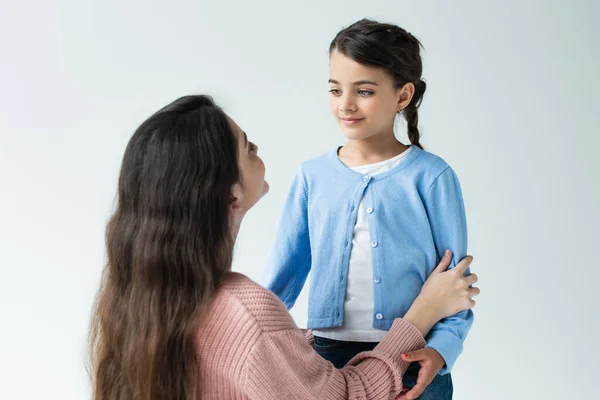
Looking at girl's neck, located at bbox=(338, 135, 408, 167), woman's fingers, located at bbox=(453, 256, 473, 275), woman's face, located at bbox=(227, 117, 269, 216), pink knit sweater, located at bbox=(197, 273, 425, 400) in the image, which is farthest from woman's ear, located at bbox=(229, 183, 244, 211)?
woman's fingers, located at bbox=(453, 256, 473, 275)

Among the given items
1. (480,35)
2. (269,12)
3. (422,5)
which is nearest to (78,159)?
(269,12)

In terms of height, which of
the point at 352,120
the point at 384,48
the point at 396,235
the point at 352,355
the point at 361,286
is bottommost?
the point at 352,355

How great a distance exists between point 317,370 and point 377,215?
37cm

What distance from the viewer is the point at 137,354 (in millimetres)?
1315

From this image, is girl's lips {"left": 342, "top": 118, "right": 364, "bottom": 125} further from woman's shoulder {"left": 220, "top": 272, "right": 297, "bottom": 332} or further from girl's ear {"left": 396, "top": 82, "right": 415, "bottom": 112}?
woman's shoulder {"left": 220, "top": 272, "right": 297, "bottom": 332}

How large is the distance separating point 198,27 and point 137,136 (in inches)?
58.0

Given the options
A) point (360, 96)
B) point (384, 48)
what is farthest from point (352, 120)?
point (384, 48)

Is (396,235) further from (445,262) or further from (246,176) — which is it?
(246,176)

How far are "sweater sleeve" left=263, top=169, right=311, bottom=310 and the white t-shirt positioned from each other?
0.16 metres

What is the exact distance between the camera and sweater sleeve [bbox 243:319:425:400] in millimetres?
1295

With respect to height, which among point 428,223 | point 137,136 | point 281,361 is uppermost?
point 137,136

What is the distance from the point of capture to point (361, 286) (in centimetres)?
162

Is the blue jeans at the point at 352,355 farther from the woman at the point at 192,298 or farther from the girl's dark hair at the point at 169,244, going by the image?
the girl's dark hair at the point at 169,244

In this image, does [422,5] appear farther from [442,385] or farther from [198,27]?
[442,385]
